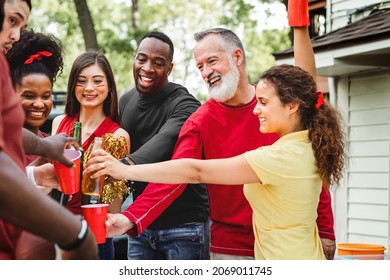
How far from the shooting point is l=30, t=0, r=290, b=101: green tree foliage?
13297 mm

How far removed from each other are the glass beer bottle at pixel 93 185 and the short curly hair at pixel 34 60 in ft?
1.15

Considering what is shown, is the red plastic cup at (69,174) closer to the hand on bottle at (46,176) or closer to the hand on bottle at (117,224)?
the hand on bottle at (46,176)

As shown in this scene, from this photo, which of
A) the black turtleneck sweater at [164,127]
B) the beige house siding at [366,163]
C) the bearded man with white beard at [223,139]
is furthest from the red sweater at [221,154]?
the beige house siding at [366,163]

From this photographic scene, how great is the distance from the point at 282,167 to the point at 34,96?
0.91 meters

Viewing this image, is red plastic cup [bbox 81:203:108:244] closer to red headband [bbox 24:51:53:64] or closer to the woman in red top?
the woman in red top

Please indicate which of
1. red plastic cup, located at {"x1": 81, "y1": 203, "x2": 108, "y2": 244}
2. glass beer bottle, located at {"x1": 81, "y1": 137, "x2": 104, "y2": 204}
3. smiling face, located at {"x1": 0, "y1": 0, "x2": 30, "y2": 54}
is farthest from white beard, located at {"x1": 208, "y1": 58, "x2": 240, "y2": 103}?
smiling face, located at {"x1": 0, "y1": 0, "x2": 30, "y2": 54}

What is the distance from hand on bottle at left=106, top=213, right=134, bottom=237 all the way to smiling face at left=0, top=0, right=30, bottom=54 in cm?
75

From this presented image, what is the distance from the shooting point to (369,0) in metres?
6.96

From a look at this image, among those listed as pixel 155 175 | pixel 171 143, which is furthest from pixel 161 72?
pixel 155 175

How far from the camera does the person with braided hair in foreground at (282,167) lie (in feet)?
7.55

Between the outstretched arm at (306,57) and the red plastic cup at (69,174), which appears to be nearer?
the red plastic cup at (69,174)
